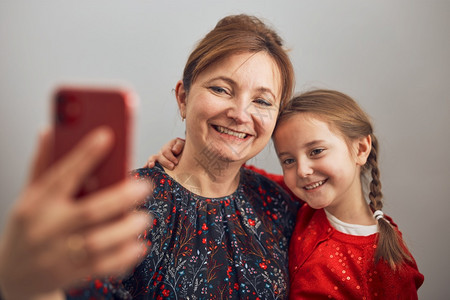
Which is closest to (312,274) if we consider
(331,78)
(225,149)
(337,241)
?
(337,241)

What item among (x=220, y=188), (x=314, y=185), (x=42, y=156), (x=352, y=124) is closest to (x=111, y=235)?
(x=42, y=156)

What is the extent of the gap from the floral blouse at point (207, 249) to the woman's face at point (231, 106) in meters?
0.15

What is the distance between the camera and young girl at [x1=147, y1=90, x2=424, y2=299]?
1.13 metres

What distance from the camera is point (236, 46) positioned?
1117mm

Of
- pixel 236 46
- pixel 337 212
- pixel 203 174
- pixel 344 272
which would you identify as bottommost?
pixel 344 272

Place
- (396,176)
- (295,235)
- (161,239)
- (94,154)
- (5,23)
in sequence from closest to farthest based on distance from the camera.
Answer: (94,154)
(161,239)
(295,235)
(5,23)
(396,176)

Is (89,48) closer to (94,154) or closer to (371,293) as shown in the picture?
(94,154)

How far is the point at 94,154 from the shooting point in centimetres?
47

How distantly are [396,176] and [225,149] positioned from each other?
1.00m

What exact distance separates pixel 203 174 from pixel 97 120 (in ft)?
2.29

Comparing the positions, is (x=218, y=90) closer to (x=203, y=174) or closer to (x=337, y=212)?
(x=203, y=174)

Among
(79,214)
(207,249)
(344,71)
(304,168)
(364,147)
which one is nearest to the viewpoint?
(79,214)

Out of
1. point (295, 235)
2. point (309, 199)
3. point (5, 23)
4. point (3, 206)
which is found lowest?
point (3, 206)

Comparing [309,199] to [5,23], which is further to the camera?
[5,23]
